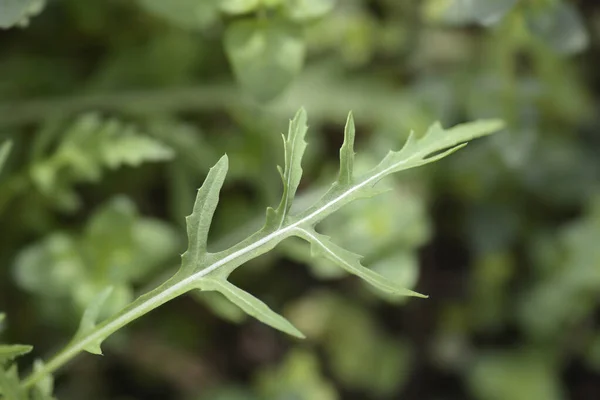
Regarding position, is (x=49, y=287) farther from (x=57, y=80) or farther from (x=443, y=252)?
(x=443, y=252)

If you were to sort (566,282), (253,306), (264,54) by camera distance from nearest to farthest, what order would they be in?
(253,306) → (264,54) → (566,282)

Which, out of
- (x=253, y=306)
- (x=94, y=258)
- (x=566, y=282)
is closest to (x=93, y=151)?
(x=94, y=258)

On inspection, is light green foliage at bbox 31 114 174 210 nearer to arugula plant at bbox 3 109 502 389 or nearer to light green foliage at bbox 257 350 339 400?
arugula plant at bbox 3 109 502 389

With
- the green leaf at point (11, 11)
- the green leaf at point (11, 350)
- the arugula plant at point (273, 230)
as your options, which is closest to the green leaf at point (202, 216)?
the arugula plant at point (273, 230)

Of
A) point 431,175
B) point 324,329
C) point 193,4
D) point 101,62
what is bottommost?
point 324,329

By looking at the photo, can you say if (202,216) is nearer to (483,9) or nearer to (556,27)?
(483,9)

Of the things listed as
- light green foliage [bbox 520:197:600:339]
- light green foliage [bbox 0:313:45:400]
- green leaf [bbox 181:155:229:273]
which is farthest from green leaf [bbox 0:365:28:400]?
light green foliage [bbox 520:197:600:339]

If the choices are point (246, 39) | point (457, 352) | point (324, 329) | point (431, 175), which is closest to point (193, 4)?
point (246, 39)

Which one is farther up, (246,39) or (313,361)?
(246,39)
